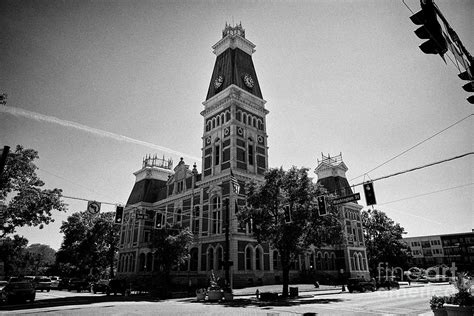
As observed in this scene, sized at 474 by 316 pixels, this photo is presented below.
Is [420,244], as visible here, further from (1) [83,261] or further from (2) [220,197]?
(1) [83,261]

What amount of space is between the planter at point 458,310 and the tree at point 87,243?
55.9m

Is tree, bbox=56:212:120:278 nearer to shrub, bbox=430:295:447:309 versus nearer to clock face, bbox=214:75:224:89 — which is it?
clock face, bbox=214:75:224:89

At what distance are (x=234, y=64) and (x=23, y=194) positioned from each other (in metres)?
33.0

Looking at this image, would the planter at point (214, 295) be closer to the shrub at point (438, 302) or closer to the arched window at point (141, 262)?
the shrub at point (438, 302)

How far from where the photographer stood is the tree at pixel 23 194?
2420 cm

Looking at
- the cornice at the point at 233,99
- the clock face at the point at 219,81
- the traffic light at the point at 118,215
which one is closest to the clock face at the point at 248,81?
the cornice at the point at 233,99

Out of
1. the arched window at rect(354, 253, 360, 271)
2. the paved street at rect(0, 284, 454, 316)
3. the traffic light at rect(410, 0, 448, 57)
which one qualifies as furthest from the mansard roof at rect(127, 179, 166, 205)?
the traffic light at rect(410, 0, 448, 57)

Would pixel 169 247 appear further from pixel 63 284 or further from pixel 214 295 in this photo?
pixel 63 284

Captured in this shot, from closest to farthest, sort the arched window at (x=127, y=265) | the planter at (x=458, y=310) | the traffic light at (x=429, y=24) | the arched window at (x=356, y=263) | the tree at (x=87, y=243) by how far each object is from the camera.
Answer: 1. the traffic light at (x=429, y=24)
2. the planter at (x=458, y=310)
3. the arched window at (x=356, y=263)
4. the arched window at (x=127, y=265)
5. the tree at (x=87, y=243)

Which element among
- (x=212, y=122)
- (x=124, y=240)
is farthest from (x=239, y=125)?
(x=124, y=240)

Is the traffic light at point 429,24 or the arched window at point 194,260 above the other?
the traffic light at point 429,24

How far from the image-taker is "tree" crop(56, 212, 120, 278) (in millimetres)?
54188

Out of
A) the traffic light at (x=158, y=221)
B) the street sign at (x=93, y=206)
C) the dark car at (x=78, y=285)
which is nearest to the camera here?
the street sign at (x=93, y=206)

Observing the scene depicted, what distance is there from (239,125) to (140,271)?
1248 inches
